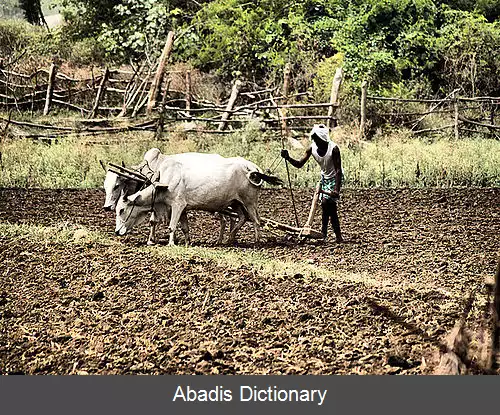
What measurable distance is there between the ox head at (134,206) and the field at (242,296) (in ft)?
0.56

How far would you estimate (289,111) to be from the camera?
44.3 ft

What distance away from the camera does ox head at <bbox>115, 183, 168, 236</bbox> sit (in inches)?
261

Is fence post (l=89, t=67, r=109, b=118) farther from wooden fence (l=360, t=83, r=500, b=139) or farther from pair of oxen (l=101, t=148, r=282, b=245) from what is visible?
pair of oxen (l=101, t=148, r=282, b=245)

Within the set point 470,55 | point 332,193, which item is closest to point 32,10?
point 470,55

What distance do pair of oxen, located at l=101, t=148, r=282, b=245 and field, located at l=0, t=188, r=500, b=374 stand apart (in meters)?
0.24

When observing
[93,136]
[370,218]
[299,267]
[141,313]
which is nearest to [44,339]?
[141,313]

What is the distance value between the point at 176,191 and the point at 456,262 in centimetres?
213

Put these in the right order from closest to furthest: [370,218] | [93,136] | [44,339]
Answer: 1. [44,339]
2. [370,218]
3. [93,136]

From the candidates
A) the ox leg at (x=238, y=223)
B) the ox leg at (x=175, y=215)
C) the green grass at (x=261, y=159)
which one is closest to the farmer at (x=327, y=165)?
the ox leg at (x=238, y=223)

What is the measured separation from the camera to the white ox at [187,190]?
6.66m

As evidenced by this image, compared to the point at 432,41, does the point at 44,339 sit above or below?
below

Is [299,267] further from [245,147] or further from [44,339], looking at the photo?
[245,147]

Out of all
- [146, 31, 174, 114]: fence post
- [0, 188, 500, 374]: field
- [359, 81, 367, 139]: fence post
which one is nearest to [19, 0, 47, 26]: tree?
[146, 31, 174, 114]: fence post

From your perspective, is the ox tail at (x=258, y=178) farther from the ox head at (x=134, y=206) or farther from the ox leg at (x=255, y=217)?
the ox head at (x=134, y=206)
